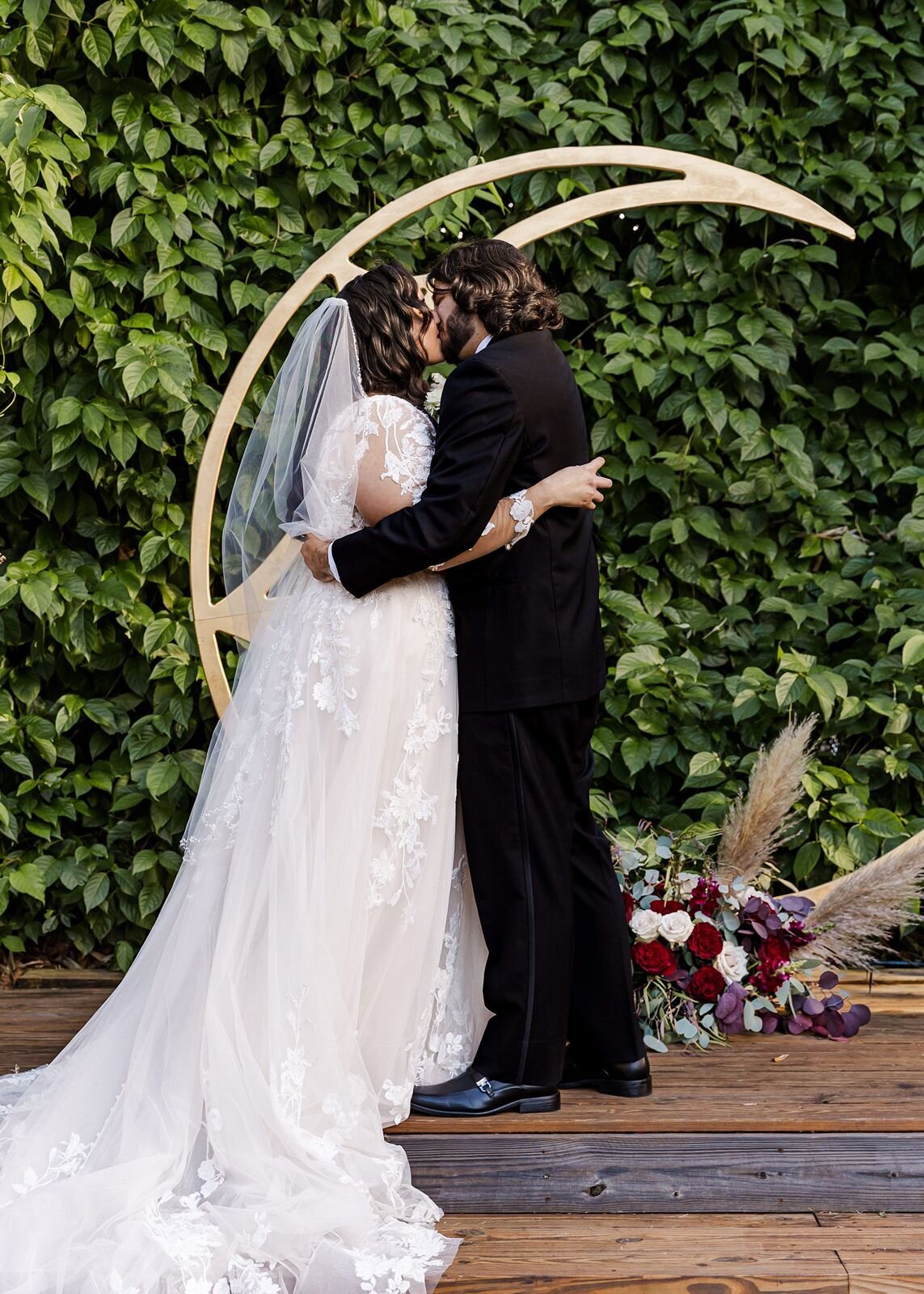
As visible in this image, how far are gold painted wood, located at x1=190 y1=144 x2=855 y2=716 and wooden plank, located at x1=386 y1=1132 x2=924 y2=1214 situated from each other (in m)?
1.11

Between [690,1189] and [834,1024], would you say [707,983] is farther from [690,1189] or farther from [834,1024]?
[690,1189]

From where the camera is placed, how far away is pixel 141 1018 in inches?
88.9

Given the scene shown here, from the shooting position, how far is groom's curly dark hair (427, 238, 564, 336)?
2.24 m

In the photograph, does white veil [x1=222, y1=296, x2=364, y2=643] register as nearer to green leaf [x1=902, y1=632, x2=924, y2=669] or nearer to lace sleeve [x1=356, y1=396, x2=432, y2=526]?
lace sleeve [x1=356, y1=396, x2=432, y2=526]

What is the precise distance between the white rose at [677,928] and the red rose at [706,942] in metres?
0.02

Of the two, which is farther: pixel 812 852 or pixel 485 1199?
pixel 812 852

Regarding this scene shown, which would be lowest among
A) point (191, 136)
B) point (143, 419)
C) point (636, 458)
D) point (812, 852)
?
point (812, 852)

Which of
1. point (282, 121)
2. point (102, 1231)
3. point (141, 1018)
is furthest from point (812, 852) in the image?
point (282, 121)

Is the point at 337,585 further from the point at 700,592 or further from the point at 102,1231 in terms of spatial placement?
the point at 700,592

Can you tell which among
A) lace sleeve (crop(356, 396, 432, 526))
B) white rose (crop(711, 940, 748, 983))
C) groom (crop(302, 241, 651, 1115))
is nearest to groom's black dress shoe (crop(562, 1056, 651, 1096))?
groom (crop(302, 241, 651, 1115))

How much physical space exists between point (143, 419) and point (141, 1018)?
58.8 inches

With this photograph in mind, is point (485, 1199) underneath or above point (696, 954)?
underneath

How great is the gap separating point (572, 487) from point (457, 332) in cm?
37

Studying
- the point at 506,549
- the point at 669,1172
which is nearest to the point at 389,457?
the point at 506,549
